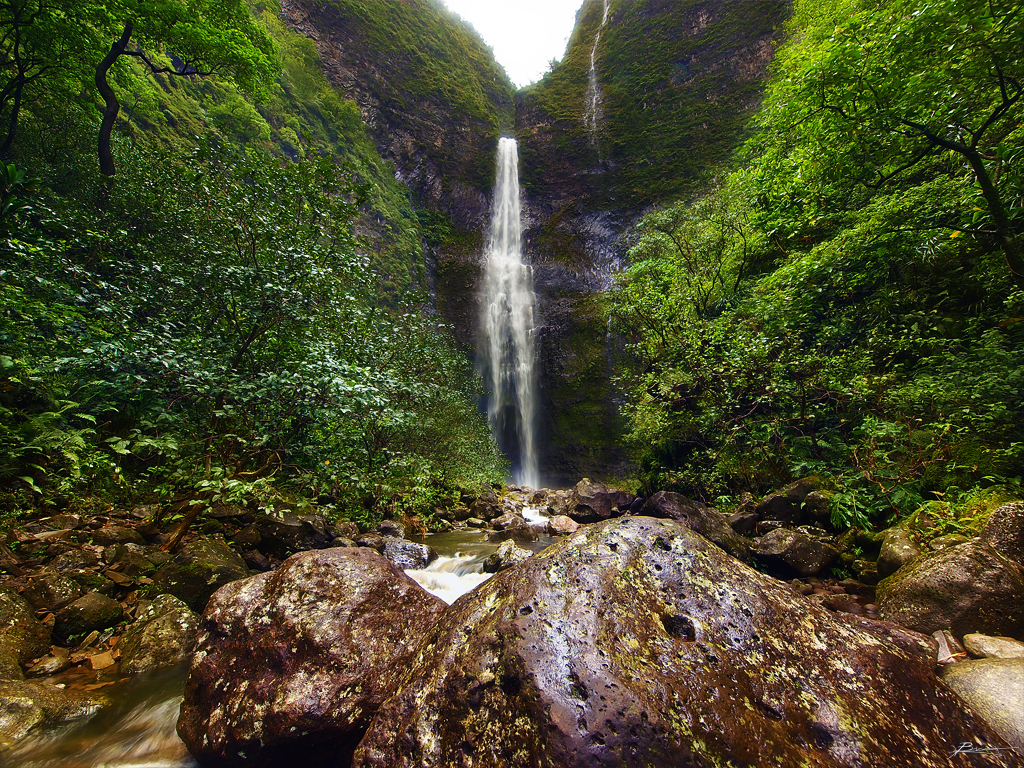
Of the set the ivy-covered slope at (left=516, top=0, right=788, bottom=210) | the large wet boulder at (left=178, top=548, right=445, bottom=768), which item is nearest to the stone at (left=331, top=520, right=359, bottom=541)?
the large wet boulder at (left=178, top=548, right=445, bottom=768)

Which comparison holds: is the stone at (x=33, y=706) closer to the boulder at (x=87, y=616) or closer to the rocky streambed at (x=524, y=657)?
the rocky streambed at (x=524, y=657)

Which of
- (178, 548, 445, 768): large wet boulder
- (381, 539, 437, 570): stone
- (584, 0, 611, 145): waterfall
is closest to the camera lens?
(178, 548, 445, 768): large wet boulder

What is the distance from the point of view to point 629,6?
2967cm

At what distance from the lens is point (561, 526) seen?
10078mm

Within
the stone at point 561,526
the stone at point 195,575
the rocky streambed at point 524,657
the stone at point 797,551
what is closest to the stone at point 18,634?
the rocky streambed at point 524,657

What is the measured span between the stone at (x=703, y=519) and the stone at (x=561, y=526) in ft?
8.34

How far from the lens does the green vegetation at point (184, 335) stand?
433 centimetres

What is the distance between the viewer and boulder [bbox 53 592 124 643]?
3.36 metres

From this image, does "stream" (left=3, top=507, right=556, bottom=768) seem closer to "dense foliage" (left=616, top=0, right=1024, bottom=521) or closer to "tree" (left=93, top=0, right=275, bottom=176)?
"dense foliage" (left=616, top=0, right=1024, bottom=521)

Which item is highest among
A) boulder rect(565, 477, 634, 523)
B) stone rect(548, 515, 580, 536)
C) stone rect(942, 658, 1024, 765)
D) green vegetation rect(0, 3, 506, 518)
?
green vegetation rect(0, 3, 506, 518)

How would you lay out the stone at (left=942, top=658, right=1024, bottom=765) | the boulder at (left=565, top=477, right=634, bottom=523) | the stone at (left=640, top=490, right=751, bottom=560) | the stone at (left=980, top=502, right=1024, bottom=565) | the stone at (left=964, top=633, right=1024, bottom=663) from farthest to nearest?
the boulder at (left=565, top=477, right=634, bottom=523) → the stone at (left=640, top=490, right=751, bottom=560) → the stone at (left=980, top=502, right=1024, bottom=565) → the stone at (left=964, top=633, right=1024, bottom=663) → the stone at (left=942, top=658, right=1024, bottom=765)

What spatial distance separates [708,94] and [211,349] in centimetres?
3045

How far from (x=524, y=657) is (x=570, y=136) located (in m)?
Answer: 33.5

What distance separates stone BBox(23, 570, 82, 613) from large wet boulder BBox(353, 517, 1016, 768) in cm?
368
